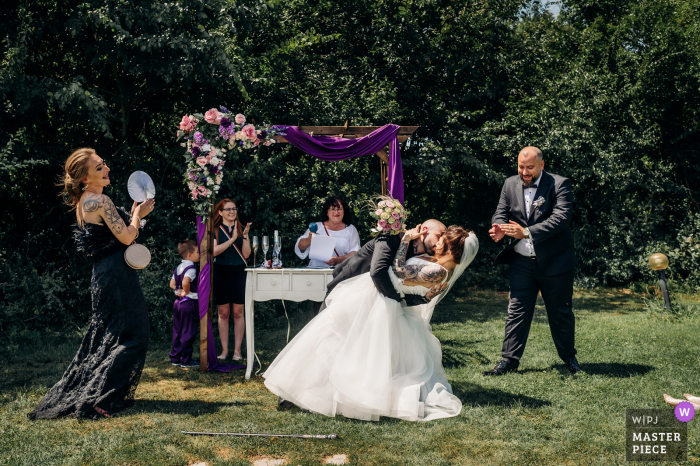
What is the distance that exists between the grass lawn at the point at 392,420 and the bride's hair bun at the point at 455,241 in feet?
4.07

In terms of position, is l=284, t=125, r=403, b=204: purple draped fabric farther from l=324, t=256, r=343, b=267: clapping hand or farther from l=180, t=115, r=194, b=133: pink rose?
l=324, t=256, r=343, b=267: clapping hand

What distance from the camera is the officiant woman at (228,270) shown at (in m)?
5.94

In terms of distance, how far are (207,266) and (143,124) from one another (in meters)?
4.35

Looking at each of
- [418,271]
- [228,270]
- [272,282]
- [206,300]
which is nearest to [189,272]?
[228,270]

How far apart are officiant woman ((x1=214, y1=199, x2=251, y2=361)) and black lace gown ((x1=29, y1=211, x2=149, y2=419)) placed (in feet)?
5.79

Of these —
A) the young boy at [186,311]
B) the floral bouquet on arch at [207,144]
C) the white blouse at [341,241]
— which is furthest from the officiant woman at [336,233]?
the young boy at [186,311]

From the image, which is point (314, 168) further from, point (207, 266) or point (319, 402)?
point (319, 402)

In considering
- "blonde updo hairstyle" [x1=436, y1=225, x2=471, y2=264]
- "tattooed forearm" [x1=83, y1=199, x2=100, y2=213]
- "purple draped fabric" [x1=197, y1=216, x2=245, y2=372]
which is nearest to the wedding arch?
"purple draped fabric" [x1=197, y1=216, x2=245, y2=372]

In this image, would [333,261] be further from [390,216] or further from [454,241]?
[454,241]

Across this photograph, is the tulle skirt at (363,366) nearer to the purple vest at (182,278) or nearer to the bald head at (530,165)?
the bald head at (530,165)

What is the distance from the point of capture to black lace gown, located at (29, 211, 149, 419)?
157 inches

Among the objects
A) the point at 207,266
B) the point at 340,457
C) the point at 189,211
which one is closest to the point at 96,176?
the point at 207,266

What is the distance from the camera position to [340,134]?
6336mm

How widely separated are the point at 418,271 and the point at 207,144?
2646mm
